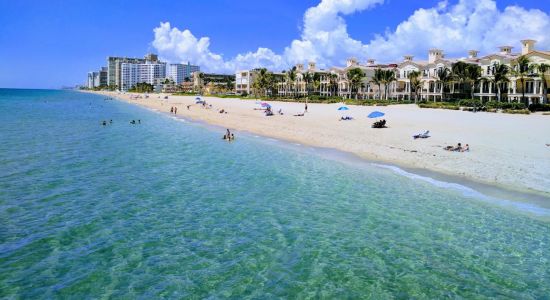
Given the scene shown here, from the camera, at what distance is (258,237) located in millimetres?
13398

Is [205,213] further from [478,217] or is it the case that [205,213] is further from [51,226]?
[478,217]

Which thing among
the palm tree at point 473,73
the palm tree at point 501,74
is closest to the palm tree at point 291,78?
the palm tree at point 473,73

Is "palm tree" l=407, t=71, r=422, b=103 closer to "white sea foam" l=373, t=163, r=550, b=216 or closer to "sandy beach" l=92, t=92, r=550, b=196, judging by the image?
"sandy beach" l=92, t=92, r=550, b=196

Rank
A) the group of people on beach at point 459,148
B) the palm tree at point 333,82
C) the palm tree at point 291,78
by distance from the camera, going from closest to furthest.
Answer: the group of people on beach at point 459,148
the palm tree at point 333,82
the palm tree at point 291,78

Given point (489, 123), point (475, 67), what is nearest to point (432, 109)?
point (475, 67)

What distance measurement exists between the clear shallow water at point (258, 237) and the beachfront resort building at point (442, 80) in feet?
185

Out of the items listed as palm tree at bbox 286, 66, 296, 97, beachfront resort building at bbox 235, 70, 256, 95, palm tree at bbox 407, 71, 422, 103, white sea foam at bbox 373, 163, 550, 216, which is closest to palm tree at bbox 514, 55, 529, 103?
palm tree at bbox 407, 71, 422, 103

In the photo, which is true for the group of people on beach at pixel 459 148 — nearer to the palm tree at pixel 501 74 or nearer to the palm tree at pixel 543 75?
the palm tree at pixel 543 75

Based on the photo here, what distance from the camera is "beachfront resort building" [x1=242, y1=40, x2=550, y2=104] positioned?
66.9 meters

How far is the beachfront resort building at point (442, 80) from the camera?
66.9 metres

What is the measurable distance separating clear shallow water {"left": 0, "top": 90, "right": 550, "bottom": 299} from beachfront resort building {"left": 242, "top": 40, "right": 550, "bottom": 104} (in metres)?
56.5

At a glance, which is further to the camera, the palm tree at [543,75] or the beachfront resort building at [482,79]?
the beachfront resort building at [482,79]

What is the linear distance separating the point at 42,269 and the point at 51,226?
3.65 metres

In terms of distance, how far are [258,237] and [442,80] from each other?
75.8 metres
